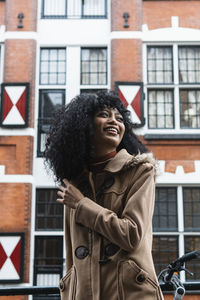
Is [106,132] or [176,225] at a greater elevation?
[106,132]

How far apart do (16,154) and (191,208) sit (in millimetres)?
3782

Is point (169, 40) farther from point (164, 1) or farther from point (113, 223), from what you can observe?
point (113, 223)

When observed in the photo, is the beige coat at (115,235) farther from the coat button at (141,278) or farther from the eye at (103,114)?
the eye at (103,114)

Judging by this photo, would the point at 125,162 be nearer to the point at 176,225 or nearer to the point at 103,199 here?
the point at 103,199

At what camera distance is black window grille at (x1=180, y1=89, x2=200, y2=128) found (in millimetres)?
9445

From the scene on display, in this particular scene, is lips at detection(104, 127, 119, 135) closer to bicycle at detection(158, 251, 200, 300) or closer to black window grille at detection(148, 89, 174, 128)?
bicycle at detection(158, 251, 200, 300)

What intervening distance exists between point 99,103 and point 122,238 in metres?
0.64

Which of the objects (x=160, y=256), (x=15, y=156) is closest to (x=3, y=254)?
(x=15, y=156)

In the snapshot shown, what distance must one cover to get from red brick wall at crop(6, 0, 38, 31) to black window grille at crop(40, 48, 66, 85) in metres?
0.74

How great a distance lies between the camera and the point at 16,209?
8.93 metres

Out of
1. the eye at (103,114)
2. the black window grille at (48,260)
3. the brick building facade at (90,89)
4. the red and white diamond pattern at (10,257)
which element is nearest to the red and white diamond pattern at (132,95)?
the brick building facade at (90,89)

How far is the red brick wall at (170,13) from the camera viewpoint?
9766 millimetres

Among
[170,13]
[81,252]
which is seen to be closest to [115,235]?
[81,252]

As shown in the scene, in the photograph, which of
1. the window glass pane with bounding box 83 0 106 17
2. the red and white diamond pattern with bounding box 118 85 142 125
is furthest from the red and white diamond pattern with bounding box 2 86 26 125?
the window glass pane with bounding box 83 0 106 17
